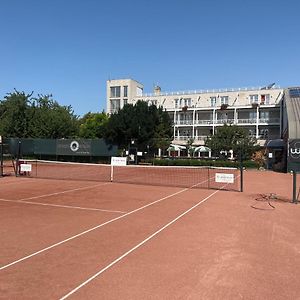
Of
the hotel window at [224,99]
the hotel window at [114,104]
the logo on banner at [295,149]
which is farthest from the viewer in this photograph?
the hotel window at [114,104]

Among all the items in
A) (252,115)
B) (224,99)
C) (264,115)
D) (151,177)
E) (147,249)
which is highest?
(224,99)

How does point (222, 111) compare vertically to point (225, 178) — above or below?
above

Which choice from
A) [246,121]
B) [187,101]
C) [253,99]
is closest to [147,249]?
[246,121]

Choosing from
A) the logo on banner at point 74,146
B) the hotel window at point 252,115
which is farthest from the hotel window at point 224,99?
the logo on banner at point 74,146

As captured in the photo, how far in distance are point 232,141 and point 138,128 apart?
12478 millimetres

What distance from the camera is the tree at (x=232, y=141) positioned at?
173 ft

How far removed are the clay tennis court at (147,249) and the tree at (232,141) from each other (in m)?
34.9

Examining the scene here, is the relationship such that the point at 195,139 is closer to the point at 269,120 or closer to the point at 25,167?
the point at 269,120

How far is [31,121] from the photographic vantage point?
204 ft

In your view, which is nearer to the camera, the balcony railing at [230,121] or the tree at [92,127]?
the balcony railing at [230,121]

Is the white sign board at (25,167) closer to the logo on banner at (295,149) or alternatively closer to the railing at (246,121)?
the logo on banner at (295,149)

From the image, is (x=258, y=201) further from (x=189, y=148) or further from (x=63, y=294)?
(x=189, y=148)

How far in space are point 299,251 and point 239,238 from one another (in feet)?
5.72

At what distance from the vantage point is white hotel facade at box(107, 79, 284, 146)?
7644 cm
